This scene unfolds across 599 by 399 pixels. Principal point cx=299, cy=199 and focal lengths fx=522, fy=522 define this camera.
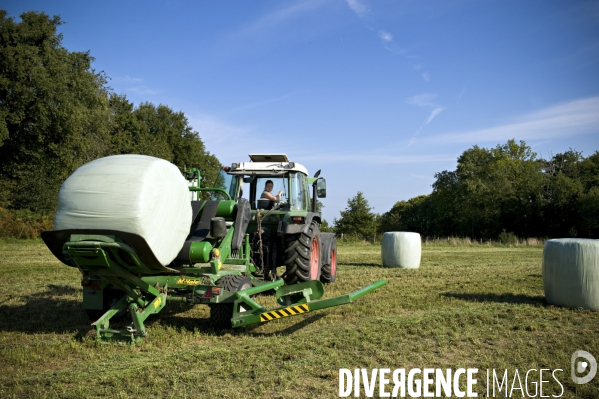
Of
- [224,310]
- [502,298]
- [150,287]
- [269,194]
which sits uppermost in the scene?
[269,194]

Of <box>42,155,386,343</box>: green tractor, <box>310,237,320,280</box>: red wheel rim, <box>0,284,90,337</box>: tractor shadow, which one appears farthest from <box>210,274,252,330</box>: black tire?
<box>310,237,320,280</box>: red wheel rim

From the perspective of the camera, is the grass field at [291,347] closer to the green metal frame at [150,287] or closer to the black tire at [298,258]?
the green metal frame at [150,287]

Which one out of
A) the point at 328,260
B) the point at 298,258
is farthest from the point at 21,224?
the point at 298,258

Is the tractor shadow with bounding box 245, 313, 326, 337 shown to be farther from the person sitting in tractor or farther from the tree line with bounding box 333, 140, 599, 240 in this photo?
the tree line with bounding box 333, 140, 599, 240

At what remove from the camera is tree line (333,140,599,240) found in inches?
1558

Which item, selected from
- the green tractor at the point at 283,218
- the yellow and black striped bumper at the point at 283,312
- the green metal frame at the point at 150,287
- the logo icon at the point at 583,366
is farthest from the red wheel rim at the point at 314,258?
the logo icon at the point at 583,366

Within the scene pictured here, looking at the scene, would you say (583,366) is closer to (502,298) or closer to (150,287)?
(502,298)

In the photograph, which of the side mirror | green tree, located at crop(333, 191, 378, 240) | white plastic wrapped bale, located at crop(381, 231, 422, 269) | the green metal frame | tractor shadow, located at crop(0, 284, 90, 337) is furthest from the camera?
green tree, located at crop(333, 191, 378, 240)

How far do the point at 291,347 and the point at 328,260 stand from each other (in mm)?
4584

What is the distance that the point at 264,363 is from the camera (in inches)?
183

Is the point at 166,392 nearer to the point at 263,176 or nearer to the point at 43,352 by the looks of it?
the point at 43,352

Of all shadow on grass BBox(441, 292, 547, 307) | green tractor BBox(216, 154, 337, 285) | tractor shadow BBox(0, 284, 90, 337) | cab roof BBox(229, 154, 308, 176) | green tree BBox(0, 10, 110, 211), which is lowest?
tractor shadow BBox(0, 284, 90, 337)

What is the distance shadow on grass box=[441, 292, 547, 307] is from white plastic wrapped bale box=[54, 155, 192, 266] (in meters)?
4.84

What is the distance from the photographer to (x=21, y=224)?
24.9 meters
